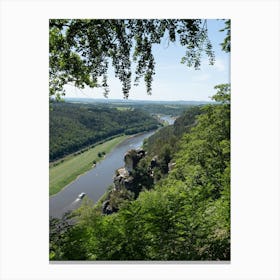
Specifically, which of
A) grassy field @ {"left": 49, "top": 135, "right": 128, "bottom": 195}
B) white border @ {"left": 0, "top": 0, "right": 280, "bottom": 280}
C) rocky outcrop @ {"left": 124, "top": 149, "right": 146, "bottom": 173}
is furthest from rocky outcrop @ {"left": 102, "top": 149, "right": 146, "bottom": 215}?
white border @ {"left": 0, "top": 0, "right": 280, "bottom": 280}

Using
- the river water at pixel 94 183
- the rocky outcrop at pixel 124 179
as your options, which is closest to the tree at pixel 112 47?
the river water at pixel 94 183

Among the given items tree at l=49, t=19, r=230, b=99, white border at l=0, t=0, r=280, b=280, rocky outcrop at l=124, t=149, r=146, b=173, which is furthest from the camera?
rocky outcrop at l=124, t=149, r=146, b=173

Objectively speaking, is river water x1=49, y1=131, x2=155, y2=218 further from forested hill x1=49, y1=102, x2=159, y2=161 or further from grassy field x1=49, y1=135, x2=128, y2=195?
forested hill x1=49, y1=102, x2=159, y2=161

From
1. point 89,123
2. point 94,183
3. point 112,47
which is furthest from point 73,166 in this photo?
point 112,47
